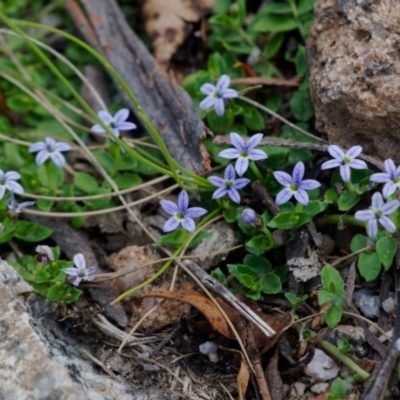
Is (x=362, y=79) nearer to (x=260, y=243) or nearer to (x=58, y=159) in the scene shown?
(x=260, y=243)

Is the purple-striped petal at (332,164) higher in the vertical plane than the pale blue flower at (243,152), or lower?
lower

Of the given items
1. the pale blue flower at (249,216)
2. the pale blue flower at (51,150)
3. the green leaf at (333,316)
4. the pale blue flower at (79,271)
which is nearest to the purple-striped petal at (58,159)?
the pale blue flower at (51,150)

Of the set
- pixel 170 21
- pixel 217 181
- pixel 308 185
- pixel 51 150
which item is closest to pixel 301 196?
pixel 308 185

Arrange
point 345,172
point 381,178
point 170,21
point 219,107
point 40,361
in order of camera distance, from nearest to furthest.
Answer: point 40,361 < point 381,178 < point 345,172 < point 219,107 < point 170,21

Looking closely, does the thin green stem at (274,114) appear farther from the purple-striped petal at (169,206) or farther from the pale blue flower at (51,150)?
the pale blue flower at (51,150)

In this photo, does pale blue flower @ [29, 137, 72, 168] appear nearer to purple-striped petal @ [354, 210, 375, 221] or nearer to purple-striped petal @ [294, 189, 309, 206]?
purple-striped petal @ [294, 189, 309, 206]
